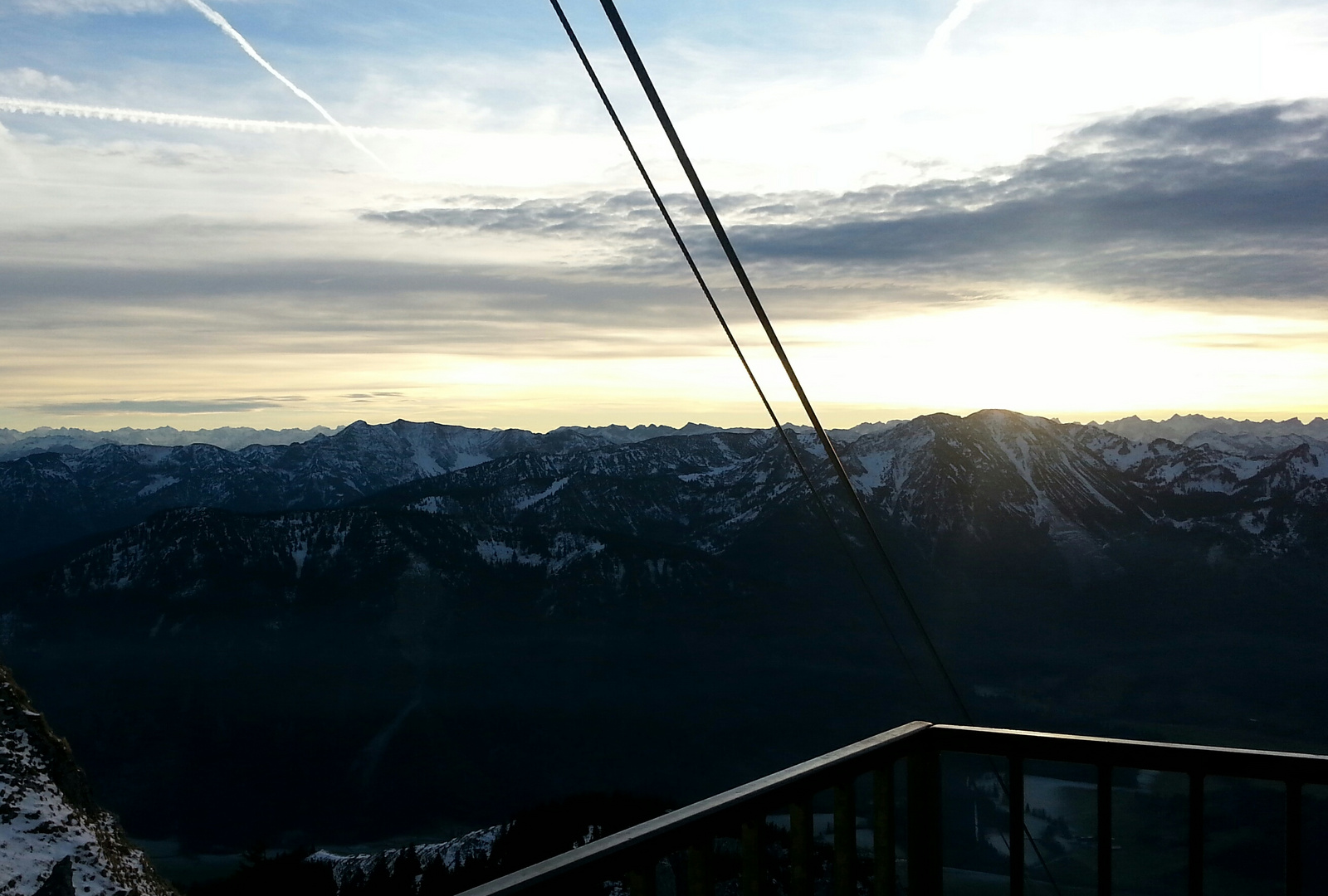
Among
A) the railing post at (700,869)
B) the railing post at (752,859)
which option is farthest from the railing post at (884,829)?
the railing post at (700,869)

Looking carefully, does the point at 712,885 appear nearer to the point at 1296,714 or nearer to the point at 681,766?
the point at 681,766

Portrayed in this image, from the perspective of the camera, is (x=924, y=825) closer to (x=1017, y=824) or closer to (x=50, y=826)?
(x=1017, y=824)

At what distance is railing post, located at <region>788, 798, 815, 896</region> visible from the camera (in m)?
2.62

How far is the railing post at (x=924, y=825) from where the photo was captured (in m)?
3.31

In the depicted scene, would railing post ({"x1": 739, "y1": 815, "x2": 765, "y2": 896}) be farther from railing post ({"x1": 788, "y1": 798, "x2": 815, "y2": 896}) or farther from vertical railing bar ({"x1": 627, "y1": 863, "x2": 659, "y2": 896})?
vertical railing bar ({"x1": 627, "y1": 863, "x2": 659, "y2": 896})

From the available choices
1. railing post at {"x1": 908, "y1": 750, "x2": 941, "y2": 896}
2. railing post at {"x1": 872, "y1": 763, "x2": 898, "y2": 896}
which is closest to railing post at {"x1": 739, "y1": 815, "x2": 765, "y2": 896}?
railing post at {"x1": 872, "y1": 763, "x2": 898, "y2": 896}

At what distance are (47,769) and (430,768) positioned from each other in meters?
130

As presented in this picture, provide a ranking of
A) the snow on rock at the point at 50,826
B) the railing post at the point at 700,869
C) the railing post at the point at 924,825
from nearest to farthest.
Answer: the railing post at the point at 700,869
the railing post at the point at 924,825
the snow on rock at the point at 50,826

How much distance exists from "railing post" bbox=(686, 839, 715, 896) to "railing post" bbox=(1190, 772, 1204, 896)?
4.52 feet

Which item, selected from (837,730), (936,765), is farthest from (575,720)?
(936,765)

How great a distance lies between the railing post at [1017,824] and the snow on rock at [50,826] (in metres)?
46.6

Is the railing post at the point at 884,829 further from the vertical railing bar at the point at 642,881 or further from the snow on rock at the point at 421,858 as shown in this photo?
the snow on rock at the point at 421,858

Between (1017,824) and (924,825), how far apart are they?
1.01 feet

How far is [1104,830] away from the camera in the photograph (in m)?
3.14
